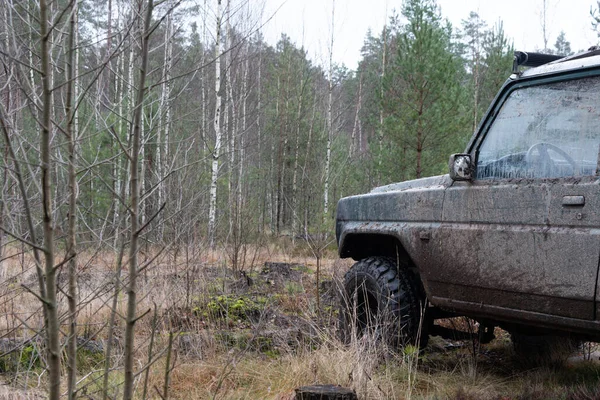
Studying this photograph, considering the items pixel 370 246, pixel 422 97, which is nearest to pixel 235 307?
pixel 370 246

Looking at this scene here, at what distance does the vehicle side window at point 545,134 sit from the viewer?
3170mm

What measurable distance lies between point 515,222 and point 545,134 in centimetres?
54

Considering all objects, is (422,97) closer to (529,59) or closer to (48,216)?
(529,59)

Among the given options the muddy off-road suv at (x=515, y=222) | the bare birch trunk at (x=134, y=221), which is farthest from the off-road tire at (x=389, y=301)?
the bare birch trunk at (x=134, y=221)

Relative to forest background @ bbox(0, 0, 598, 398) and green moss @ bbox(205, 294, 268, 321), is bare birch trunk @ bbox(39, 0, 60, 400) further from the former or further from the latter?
green moss @ bbox(205, 294, 268, 321)

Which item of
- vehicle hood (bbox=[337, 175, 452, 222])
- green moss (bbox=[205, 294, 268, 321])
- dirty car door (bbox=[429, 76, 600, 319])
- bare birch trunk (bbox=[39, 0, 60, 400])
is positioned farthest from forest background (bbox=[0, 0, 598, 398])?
dirty car door (bbox=[429, 76, 600, 319])

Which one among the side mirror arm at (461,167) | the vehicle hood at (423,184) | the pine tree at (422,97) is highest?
the pine tree at (422,97)

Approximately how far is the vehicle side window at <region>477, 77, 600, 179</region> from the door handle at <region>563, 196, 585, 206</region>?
0.57 feet

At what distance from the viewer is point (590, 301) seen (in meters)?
2.94

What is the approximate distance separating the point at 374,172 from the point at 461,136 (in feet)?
7.63

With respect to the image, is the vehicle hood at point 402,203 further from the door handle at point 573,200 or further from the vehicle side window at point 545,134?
the door handle at point 573,200

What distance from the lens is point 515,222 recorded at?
3314mm

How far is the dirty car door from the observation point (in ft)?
9.86

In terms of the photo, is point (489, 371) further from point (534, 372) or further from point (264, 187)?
point (264, 187)
